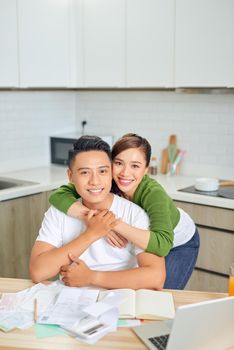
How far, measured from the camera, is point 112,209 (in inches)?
75.0

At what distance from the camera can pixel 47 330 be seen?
1.37 meters

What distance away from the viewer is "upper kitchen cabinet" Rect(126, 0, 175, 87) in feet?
10.4

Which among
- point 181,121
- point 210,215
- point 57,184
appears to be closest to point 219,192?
point 210,215

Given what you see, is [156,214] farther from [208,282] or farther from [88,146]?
[208,282]

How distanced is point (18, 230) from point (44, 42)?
4.37ft

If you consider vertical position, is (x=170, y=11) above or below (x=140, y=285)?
above

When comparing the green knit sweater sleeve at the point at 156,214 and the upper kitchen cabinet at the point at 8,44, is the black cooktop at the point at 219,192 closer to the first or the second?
the green knit sweater sleeve at the point at 156,214

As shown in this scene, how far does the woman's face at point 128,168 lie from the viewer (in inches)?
76.8


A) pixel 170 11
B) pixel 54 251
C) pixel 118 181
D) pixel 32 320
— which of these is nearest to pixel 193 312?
pixel 32 320

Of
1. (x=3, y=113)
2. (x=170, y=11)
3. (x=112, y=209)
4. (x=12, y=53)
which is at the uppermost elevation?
(x=170, y=11)

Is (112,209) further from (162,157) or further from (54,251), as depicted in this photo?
(162,157)

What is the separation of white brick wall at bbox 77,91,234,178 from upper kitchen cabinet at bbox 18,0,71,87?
0.49 metres

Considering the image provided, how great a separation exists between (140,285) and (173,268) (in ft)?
1.85

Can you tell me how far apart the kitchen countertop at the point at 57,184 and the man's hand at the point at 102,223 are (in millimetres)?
1216
